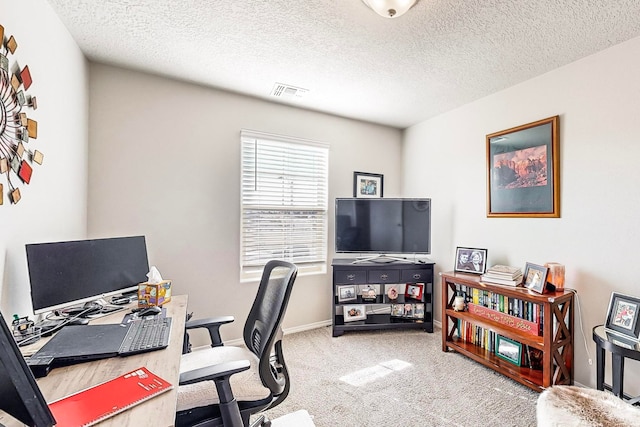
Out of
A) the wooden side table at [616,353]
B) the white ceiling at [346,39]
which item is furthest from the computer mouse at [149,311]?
the wooden side table at [616,353]

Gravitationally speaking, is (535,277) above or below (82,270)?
below

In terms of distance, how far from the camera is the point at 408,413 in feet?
6.20

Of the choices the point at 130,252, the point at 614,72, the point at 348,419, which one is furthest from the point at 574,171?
the point at 130,252

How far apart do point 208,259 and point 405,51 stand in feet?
7.70

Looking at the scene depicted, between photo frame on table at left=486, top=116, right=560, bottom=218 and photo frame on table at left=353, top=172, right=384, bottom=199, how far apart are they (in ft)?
3.98

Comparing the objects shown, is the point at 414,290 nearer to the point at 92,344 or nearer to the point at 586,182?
the point at 586,182

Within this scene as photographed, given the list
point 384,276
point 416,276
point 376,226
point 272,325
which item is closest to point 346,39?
point 272,325

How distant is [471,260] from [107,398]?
9.21 feet

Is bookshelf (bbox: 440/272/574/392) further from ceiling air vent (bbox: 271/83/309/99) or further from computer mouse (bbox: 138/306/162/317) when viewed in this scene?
computer mouse (bbox: 138/306/162/317)

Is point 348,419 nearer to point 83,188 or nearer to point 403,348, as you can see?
point 403,348

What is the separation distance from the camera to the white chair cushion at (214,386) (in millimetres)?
1219

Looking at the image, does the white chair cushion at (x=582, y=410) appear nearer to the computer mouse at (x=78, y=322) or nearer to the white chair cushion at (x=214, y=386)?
the white chair cushion at (x=214, y=386)

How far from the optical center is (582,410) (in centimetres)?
92

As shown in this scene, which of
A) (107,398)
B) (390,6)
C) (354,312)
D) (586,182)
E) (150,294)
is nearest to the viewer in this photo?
(107,398)
